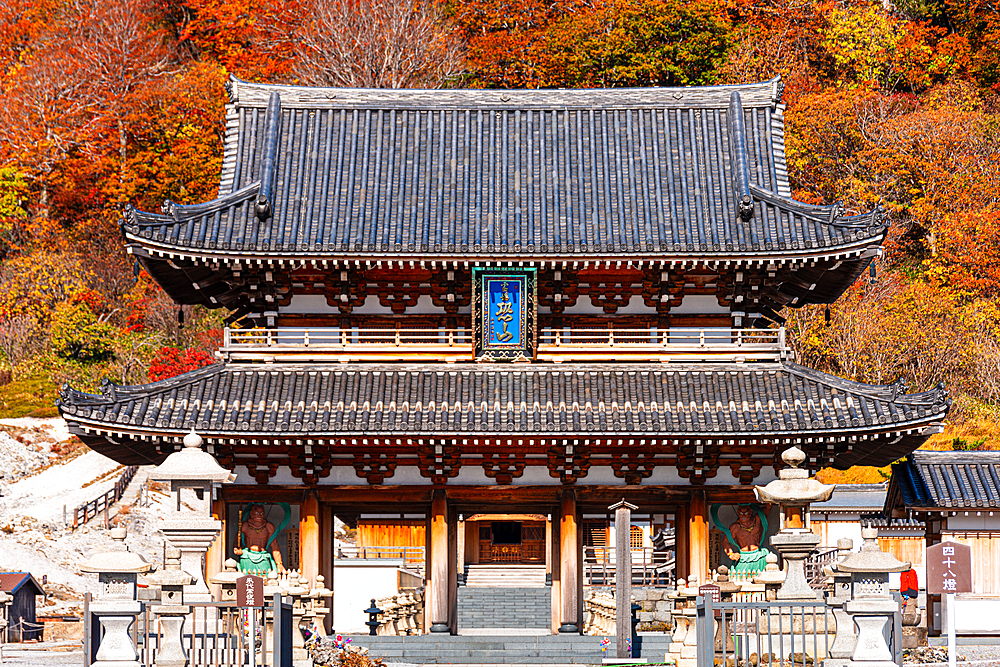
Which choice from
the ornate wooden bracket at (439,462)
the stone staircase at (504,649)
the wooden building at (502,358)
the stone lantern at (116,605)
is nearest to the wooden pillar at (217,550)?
the wooden building at (502,358)

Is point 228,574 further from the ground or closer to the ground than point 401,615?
further from the ground

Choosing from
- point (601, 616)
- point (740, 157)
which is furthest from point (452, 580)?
point (740, 157)

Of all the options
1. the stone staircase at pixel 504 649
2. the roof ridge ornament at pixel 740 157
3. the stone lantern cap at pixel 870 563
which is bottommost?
the stone staircase at pixel 504 649

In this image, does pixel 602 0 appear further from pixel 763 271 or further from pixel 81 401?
pixel 81 401

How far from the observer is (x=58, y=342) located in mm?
49219

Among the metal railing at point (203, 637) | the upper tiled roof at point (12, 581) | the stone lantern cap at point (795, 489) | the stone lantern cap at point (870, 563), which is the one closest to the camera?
the stone lantern cap at point (870, 563)

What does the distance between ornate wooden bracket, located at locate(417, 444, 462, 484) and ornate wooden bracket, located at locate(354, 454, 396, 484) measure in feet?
2.07

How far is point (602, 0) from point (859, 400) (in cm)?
3707

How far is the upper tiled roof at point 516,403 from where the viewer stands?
23219 millimetres

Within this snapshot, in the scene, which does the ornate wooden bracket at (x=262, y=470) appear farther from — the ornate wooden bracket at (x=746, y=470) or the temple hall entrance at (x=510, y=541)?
the temple hall entrance at (x=510, y=541)

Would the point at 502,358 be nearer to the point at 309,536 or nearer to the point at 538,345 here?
the point at 538,345

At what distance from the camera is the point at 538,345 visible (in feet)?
84.6

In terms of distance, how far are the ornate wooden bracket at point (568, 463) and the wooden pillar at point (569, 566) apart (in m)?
0.35

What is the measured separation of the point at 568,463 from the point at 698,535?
3189 mm
